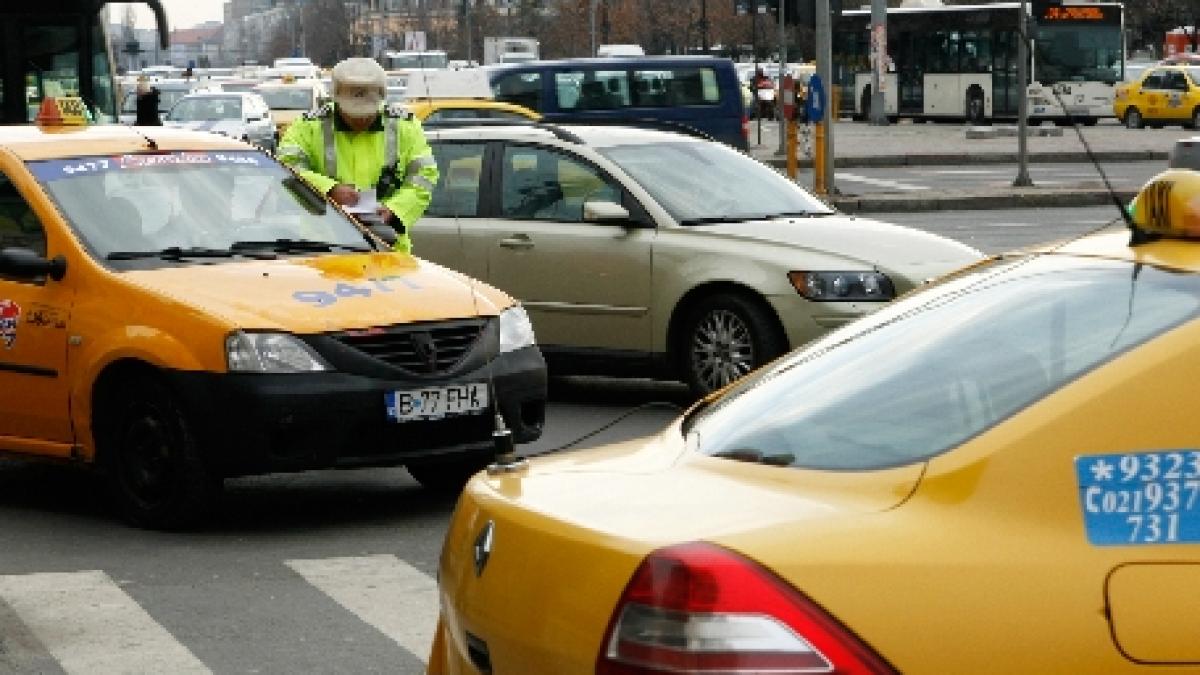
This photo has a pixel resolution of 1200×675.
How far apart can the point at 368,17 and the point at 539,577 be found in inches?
810

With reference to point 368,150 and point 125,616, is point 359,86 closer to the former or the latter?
point 368,150

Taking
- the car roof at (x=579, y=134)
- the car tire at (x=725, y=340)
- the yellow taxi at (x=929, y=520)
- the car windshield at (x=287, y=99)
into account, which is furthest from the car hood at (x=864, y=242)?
the car windshield at (x=287, y=99)

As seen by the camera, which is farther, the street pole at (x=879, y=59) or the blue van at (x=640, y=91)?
the street pole at (x=879, y=59)

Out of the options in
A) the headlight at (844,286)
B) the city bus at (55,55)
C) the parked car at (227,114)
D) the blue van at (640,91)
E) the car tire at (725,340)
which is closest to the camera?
the headlight at (844,286)

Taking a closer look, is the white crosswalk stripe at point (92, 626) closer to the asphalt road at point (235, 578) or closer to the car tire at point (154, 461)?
the asphalt road at point (235, 578)

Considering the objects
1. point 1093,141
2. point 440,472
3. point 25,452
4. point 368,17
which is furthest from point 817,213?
point 1093,141

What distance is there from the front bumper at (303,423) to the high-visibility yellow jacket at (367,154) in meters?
2.52

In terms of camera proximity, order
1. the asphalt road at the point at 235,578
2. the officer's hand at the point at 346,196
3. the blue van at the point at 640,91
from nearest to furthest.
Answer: the asphalt road at the point at 235,578 < the officer's hand at the point at 346,196 < the blue van at the point at 640,91

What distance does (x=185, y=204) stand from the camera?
1009 centimetres

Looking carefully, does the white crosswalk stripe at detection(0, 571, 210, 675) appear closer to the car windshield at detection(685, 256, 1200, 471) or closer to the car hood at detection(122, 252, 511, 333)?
the car hood at detection(122, 252, 511, 333)

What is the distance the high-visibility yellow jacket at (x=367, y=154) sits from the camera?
11602mm

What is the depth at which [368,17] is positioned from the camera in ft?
78.8

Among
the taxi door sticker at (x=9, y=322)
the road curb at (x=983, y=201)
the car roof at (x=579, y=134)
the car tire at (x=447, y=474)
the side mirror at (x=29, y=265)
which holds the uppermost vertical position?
the car roof at (x=579, y=134)

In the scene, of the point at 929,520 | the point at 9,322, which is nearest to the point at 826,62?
the point at 9,322
